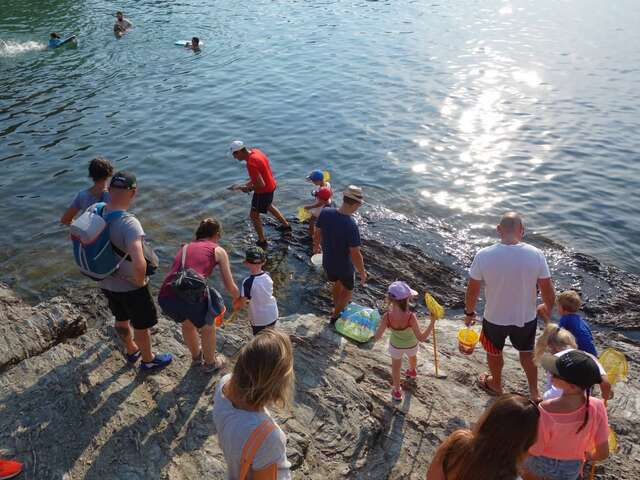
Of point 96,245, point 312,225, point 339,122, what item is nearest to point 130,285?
point 96,245

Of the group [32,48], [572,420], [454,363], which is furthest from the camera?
[32,48]

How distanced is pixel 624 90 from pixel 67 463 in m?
23.5

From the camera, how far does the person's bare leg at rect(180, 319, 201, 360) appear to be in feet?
19.7

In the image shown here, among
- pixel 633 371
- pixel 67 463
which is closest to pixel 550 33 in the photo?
pixel 633 371

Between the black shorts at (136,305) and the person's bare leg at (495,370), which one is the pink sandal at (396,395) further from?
the black shorts at (136,305)

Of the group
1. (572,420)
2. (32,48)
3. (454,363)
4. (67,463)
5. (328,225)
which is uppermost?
(572,420)

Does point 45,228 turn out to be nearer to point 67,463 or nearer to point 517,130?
point 67,463

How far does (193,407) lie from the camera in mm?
5559

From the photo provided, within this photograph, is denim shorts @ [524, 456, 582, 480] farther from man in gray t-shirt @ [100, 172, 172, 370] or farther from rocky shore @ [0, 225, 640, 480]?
man in gray t-shirt @ [100, 172, 172, 370]

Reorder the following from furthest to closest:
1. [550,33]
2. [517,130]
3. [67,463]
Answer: [550,33], [517,130], [67,463]

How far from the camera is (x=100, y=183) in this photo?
6.57 metres

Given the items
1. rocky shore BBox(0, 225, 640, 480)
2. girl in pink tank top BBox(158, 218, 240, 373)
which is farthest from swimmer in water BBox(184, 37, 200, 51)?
girl in pink tank top BBox(158, 218, 240, 373)

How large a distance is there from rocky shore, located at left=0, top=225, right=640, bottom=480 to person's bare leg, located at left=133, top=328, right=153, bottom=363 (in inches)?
8.4

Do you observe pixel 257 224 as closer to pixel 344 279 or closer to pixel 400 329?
pixel 344 279
